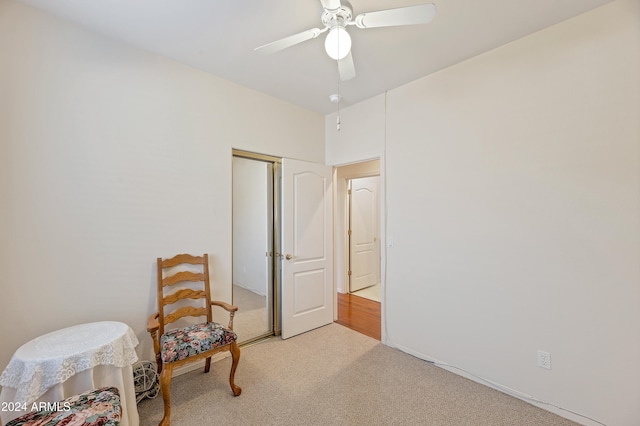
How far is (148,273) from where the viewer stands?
2.28m

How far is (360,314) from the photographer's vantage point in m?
3.94

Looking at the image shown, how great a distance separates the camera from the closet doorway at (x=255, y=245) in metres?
3.27

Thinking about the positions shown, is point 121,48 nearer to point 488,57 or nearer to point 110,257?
point 110,257

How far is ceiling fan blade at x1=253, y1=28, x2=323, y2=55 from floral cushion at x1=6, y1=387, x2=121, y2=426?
2.03m

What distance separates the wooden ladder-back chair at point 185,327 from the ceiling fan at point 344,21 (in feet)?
6.23

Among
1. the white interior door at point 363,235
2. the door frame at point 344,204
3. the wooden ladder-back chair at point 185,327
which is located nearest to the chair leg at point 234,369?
the wooden ladder-back chair at point 185,327

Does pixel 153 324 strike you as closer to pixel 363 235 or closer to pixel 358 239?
pixel 358 239

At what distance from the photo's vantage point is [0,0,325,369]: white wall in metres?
1.75

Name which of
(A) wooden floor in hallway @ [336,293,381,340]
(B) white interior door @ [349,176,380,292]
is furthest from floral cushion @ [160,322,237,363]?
(B) white interior door @ [349,176,380,292]

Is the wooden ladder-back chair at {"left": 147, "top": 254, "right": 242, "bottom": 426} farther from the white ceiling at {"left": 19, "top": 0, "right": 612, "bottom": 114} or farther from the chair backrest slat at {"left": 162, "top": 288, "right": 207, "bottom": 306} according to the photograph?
the white ceiling at {"left": 19, "top": 0, "right": 612, "bottom": 114}

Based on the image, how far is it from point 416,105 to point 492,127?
0.78 meters

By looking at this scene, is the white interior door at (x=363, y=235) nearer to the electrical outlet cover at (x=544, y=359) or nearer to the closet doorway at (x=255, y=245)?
the closet doorway at (x=255, y=245)

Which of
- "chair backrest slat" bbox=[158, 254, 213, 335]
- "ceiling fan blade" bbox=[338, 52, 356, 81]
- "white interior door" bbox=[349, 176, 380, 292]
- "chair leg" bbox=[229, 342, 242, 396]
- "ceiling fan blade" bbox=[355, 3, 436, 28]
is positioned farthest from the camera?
"white interior door" bbox=[349, 176, 380, 292]

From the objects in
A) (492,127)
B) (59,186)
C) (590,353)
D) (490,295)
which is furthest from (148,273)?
(590,353)
